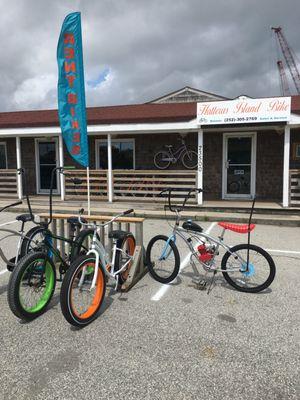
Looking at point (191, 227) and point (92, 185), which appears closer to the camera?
point (191, 227)

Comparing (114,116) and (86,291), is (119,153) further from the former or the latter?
(86,291)

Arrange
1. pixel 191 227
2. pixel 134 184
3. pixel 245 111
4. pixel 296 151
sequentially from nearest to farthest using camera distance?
1. pixel 191 227
2. pixel 245 111
3. pixel 134 184
4. pixel 296 151

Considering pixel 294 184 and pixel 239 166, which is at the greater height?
pixel 239 166

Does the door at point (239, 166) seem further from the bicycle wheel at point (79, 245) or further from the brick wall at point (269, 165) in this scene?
the bicycle wheel at point (79, 245)

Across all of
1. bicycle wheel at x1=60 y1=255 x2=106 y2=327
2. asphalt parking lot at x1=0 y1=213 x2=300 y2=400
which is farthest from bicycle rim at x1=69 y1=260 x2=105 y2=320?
asphalt parking lot at x1=0 y1=213 x2=300 y2=400

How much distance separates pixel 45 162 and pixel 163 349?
1177 centimetres

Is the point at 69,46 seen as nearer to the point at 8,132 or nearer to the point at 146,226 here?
the point at 146,226

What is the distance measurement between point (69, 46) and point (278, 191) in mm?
8041

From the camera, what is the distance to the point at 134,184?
11219 mm

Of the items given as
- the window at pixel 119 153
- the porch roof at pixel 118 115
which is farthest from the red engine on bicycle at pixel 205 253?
the window at pixel 119 153

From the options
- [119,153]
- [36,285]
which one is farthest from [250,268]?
[119,153]

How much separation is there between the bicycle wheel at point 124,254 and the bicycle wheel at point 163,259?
9.7 inches

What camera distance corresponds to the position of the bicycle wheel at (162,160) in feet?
41.2

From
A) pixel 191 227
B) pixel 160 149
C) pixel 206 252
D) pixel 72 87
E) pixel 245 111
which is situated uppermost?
pixel 72 87
